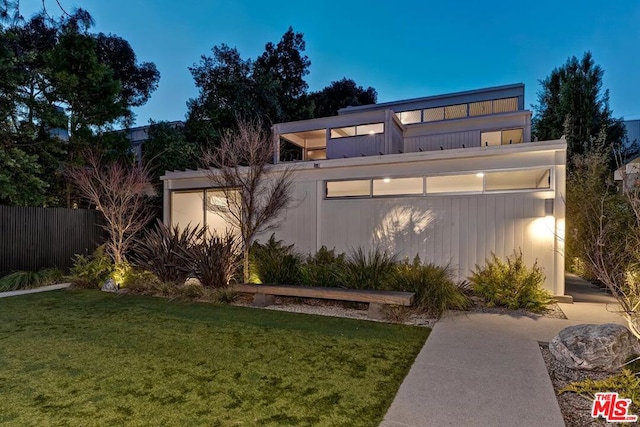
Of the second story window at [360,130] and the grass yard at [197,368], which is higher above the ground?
the second story window at [360,130]

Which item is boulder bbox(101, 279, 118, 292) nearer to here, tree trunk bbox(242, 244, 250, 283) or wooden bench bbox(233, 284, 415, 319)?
tree trunk bbox(242, 244, 250, 283)

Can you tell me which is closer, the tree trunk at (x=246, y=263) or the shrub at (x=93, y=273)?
the tree trunk at (x=246, y=263)


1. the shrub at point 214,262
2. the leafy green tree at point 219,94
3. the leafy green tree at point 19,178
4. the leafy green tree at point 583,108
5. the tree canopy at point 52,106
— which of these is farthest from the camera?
the leafy green tree at point 219,94

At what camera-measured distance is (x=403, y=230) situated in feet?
23.2

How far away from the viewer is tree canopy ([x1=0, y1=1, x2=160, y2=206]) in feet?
27.8

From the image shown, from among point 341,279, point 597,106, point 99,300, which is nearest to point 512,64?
point 597,106

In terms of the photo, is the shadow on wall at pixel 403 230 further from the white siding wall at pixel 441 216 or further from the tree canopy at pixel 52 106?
the tree canopy at pixel 52 106

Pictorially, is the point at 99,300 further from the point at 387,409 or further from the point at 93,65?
the point at 93,65

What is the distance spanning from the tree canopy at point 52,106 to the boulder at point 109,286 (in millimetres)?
3301

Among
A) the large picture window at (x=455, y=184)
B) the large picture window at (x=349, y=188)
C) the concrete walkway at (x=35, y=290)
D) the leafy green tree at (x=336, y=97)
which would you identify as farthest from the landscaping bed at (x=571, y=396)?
the leafy green tree at (x=336, y=97)

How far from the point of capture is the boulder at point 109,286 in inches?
281

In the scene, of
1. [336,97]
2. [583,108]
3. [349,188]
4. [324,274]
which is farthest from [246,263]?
[336,97]

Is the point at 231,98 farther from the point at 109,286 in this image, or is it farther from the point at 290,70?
the point at 109,286

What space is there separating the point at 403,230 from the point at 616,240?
14.7 feet
